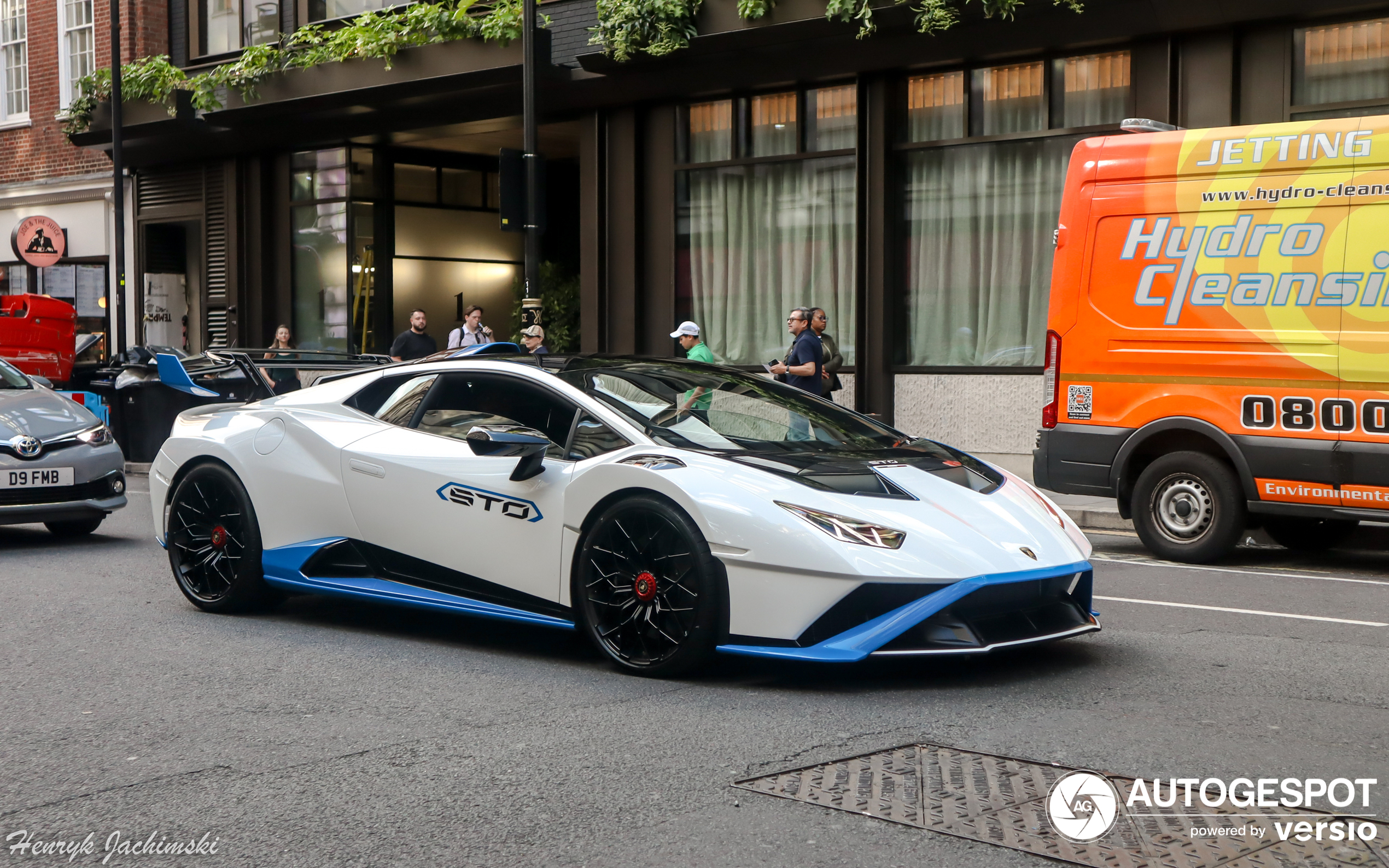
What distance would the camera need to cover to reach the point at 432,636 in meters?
6.61

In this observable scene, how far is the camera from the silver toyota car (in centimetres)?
964

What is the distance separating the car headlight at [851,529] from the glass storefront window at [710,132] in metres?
12.4

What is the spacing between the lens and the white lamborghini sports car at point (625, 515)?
525 centimetres

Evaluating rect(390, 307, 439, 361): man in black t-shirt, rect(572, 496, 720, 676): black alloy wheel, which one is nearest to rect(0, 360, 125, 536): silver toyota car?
rect(572, 496, 720, 676): black alloy wheel

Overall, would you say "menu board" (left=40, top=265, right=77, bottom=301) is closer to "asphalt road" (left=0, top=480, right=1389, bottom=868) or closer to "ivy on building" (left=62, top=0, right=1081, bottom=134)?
"ivy on building" (left=62, top=0, right=1081, bottom=134)

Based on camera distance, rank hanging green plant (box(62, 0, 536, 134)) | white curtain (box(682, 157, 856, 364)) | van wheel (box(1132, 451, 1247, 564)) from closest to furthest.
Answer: van wheel (box(1132, 451, 1247, 564)) → white curtain (box(682, 157, 856, 364)) → hanging green plant (box(62, 0, 536, 134))

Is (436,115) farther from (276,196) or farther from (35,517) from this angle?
(35,517)

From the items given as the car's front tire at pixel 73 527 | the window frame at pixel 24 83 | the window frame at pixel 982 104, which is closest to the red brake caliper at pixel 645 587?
the car's front tire at pixel 73 527

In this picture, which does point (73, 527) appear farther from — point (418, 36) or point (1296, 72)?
point (1296, 72)

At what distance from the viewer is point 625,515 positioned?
561cm

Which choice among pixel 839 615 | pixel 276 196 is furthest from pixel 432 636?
pixel 276 196

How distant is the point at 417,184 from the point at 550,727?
18.6 meters

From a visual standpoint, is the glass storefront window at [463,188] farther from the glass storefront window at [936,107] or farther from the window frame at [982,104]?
the glass storefront window at [936,107]

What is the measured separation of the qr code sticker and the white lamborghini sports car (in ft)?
12.1
